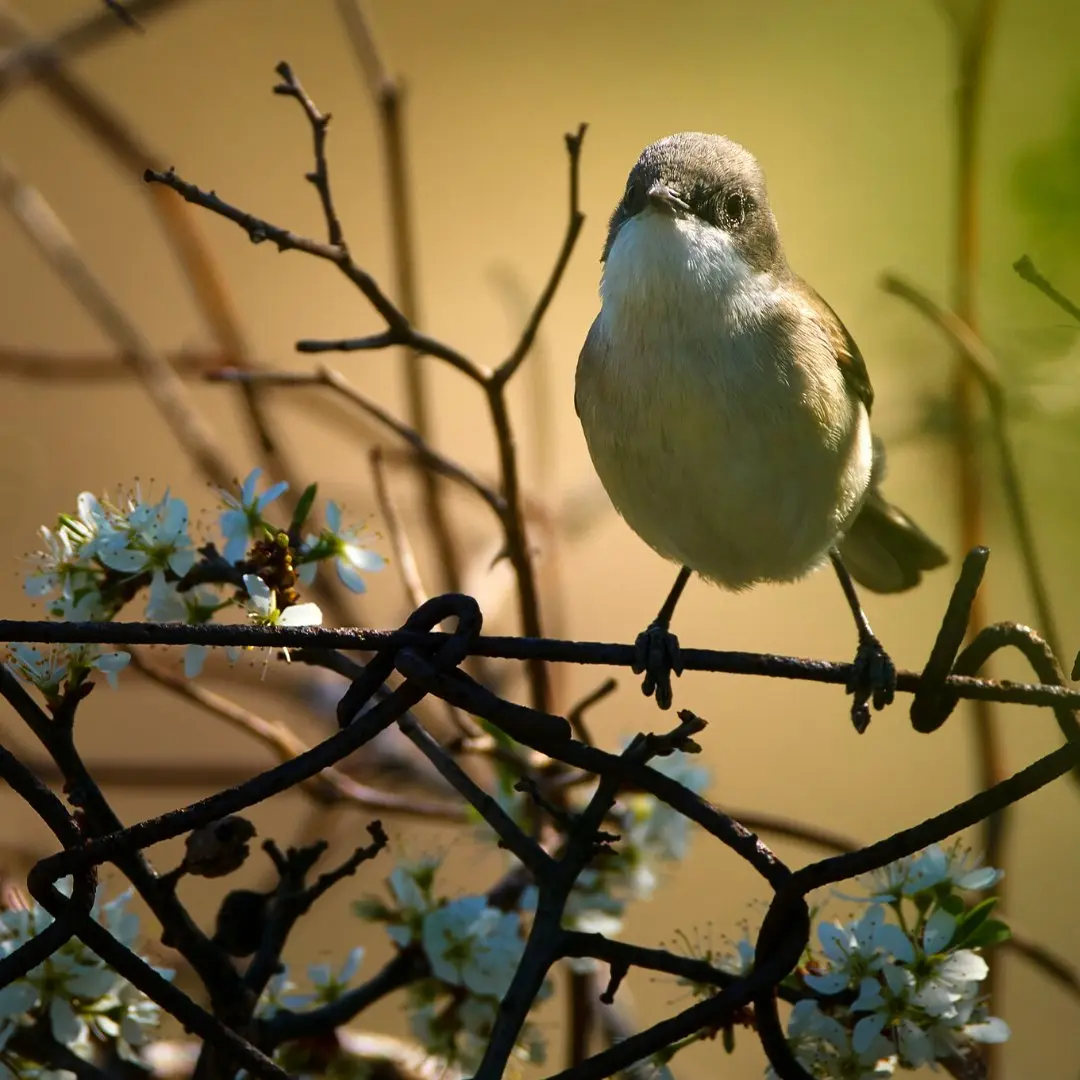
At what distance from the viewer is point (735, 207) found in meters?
2.07

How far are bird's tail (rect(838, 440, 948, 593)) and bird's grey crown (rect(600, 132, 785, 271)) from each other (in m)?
0.41

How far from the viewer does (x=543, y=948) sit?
104 centimetres

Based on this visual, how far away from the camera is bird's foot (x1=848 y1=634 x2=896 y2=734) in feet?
4.63

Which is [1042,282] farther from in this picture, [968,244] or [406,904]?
[406,904]

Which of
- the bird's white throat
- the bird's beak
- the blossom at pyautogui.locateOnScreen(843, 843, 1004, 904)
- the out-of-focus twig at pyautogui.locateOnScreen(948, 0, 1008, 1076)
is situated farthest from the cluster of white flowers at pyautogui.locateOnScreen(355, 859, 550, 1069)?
the bird's beak

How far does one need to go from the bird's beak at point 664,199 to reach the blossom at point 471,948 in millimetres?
1032

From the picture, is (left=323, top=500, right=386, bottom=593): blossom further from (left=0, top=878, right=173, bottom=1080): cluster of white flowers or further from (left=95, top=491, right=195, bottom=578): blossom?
(left=0, top=878, right=173, bottom=1080): cluster of white flowers

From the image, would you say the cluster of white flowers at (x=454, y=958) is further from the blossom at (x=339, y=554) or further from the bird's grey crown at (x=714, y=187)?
the bird's grey crown at (x=714, y=187)

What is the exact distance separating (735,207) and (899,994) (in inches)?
51.5

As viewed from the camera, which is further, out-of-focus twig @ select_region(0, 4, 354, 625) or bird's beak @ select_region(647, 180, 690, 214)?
out-of-focus twig @ select_region(0, 4, 354, 625)

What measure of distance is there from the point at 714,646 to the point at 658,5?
7.55ft

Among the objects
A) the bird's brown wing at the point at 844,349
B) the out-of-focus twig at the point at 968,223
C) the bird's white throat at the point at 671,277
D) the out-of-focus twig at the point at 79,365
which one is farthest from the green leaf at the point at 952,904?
the out-of-focus twig at the point at 79,365

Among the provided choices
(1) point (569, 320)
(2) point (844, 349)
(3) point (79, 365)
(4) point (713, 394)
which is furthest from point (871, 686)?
(1) point (569, 320)

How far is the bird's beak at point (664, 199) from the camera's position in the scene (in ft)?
6.26
